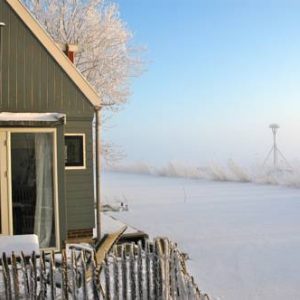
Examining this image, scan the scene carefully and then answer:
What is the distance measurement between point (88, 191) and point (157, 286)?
473 centimetres

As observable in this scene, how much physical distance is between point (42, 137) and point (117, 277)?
429 cm

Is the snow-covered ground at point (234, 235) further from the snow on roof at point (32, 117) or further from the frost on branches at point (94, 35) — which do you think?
the frost on branches at point (94, 35)

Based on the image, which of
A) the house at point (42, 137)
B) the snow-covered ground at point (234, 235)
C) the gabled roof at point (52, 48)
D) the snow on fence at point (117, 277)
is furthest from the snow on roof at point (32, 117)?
the snow-covered ground at point (234, 235)

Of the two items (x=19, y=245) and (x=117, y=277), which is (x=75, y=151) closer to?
(x=19, y=245)

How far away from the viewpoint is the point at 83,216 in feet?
35.0

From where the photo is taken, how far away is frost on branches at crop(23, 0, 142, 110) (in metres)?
22.3

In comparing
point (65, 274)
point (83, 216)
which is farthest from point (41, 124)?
point (65, 274)

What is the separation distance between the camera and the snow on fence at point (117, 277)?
5836 millimetres

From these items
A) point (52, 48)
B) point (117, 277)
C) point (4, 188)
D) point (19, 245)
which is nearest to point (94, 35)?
point (52, 48)

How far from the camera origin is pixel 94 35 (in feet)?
73.6

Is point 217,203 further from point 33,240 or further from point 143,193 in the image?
point 33,240

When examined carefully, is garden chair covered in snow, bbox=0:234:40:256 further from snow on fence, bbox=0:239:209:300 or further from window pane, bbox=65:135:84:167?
window pane, bbox=65:135:84:167

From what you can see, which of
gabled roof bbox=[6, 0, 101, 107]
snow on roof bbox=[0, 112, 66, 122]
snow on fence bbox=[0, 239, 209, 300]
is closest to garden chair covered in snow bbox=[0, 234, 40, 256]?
snow on fence bbox=[0, 239, 209, 300]

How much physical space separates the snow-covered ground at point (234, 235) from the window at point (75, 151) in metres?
3.39
